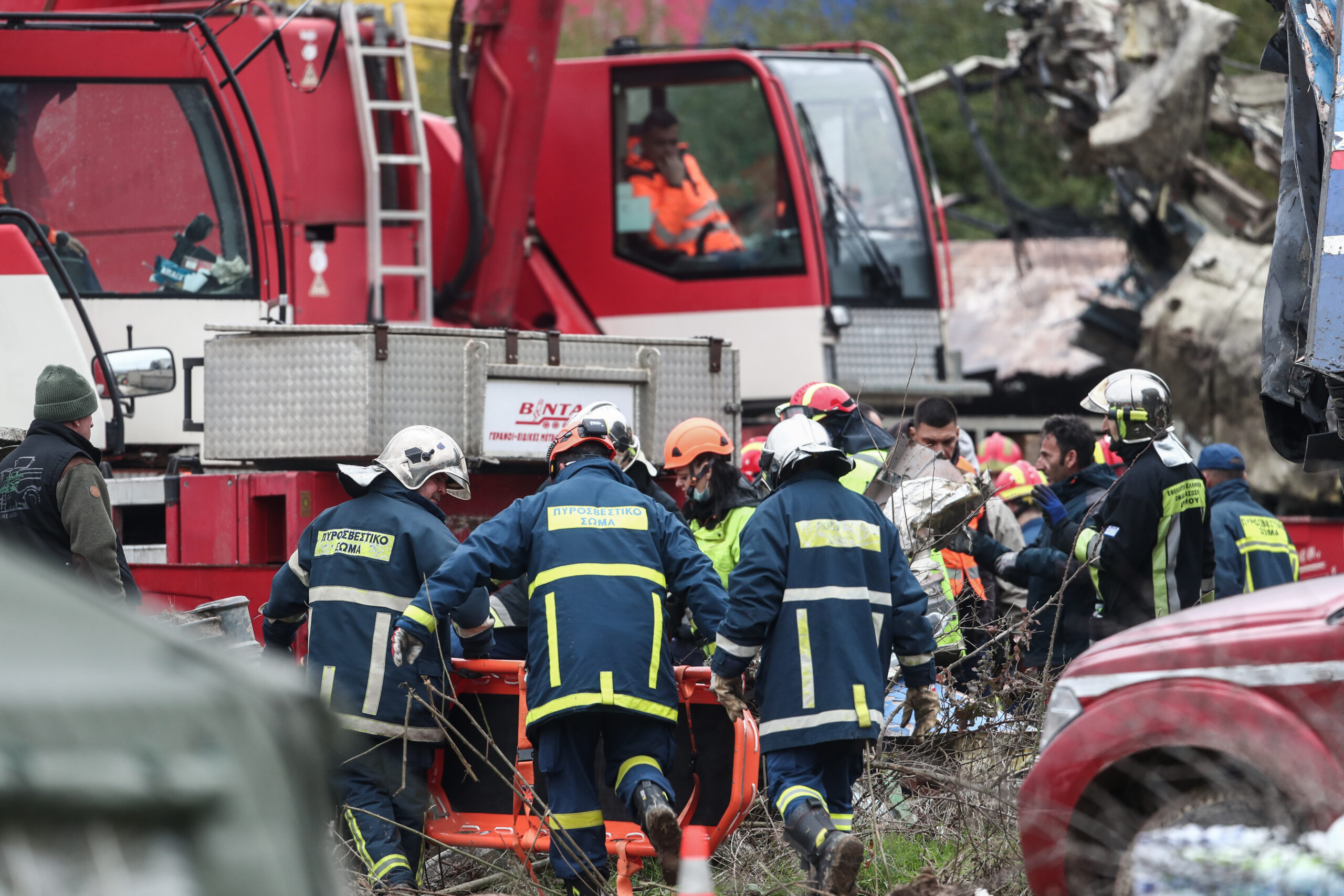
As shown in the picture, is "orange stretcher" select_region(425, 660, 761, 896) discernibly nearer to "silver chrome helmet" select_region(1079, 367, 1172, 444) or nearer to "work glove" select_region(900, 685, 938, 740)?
"work glove" select_region(900, 685, 938, 740)

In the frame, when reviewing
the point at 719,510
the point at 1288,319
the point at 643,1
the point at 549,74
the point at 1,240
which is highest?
the point at 643,1

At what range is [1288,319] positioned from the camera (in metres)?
5.62

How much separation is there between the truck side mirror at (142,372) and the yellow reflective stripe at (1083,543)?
3.86m

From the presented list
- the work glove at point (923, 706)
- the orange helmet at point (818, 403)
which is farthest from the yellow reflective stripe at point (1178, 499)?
the work glove at point (923, 706)

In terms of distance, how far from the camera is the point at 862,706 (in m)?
4.88

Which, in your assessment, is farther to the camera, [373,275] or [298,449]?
[373,275]

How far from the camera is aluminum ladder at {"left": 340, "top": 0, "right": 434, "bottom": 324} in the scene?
8.62m

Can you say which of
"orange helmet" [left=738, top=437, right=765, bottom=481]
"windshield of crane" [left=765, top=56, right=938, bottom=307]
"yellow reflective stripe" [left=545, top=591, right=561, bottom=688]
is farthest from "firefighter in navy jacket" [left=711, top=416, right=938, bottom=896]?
"windshield of crane" [left=765, top=56, right=938, bottom=307]

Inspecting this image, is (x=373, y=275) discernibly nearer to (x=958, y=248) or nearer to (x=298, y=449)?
(x=298, y=449)

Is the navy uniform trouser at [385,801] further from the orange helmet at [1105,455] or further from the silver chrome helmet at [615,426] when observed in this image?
the orange helmet at [1105,455]

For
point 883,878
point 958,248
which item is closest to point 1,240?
point 883,878

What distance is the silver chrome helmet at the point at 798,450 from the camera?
16.8ft

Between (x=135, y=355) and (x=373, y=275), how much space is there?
1.99 metres

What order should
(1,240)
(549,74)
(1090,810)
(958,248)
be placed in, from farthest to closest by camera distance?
(958,248) → (549,74) → (1,240) → (1090,810)
